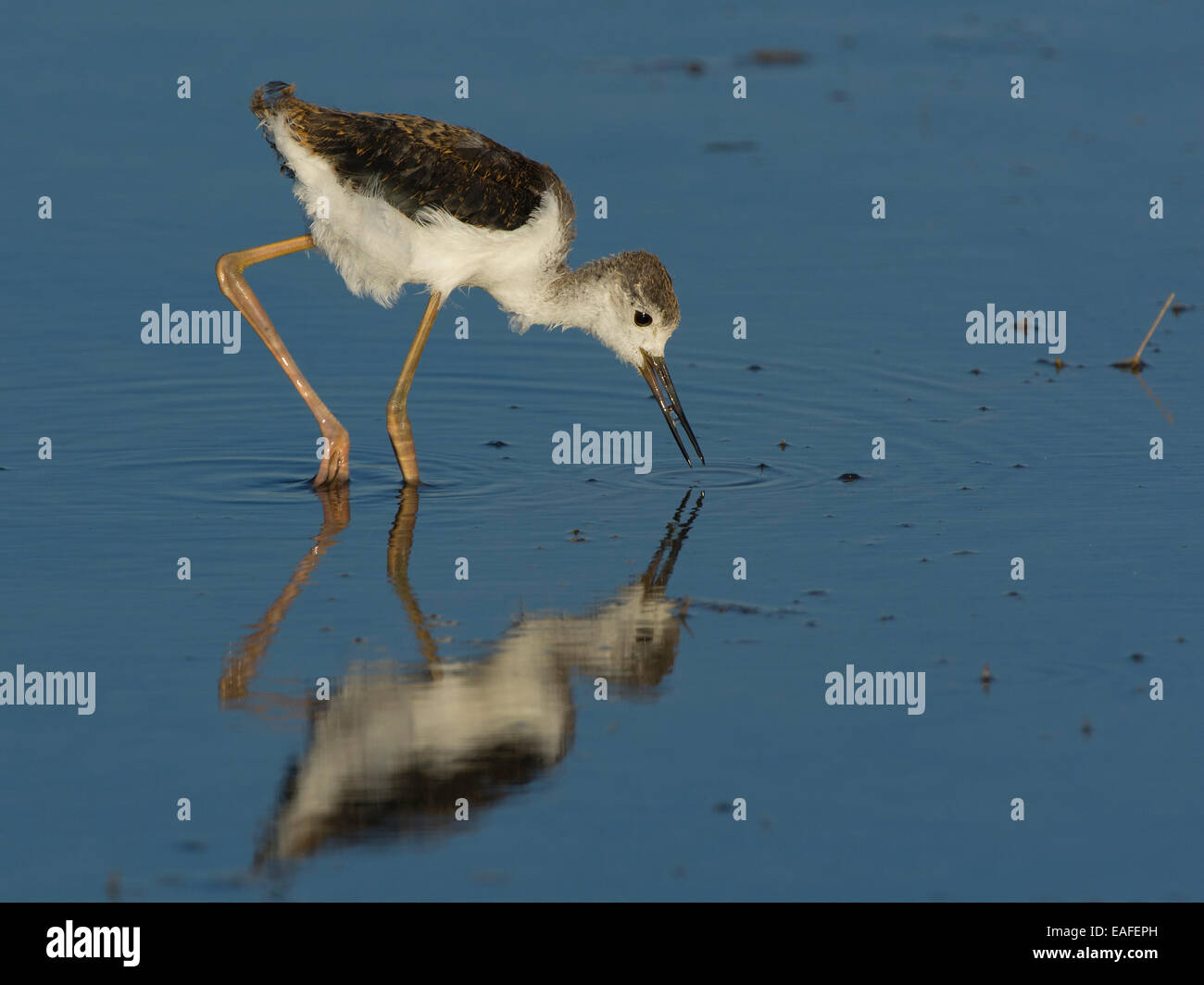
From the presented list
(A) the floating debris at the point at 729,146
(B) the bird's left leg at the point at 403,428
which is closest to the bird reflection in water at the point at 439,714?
(B) the bird's left leg at the point at 403,428

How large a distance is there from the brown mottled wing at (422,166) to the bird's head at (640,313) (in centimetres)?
60

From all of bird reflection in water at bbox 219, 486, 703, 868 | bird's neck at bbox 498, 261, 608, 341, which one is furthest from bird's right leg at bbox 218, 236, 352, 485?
bird reflection in water at bbox 219, 486, 703, 868

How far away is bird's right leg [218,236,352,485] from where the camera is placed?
8742mm

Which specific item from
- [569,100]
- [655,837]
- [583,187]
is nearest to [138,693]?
[655,837]

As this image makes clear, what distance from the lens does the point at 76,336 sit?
415 inches

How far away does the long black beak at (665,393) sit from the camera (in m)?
9.04

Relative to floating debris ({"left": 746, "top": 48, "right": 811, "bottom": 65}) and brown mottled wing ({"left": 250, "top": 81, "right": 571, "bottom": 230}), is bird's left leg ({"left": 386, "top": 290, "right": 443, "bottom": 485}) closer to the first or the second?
brown mottled wing ({"left": 250, "top": 81, "right": 571, "bottom": 230})

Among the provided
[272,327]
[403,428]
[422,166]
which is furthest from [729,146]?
[403,428]

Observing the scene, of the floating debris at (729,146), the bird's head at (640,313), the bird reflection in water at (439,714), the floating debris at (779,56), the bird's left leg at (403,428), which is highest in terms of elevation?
the floating debris at (779,56)

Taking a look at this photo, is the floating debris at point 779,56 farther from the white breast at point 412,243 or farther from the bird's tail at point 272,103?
the bird's tail at point 272,103

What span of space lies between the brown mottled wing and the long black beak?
1.07 metres

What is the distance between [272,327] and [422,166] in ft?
4.51

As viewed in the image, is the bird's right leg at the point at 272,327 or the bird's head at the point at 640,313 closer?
the bird's right leg at the point at 272,327

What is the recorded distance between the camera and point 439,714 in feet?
20.1
